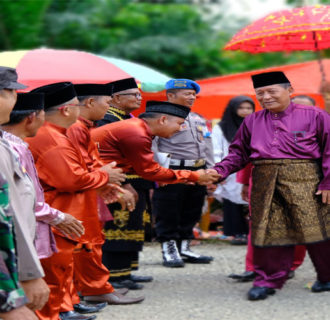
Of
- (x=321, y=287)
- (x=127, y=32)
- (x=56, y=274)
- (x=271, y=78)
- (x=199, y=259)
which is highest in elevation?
(x=127, y=32)

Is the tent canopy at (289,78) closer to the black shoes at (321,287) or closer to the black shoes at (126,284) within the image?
the black shoes at (321,287)

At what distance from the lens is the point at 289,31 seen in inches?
233

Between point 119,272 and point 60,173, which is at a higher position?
point 60,173

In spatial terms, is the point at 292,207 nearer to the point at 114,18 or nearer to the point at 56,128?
the point at 56,128

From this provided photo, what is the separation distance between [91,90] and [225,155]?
3.49 meters

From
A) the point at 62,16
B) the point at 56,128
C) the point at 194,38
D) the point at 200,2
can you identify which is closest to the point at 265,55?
the point at 200,2

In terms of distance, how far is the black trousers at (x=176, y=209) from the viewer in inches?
271

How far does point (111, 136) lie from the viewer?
5.21 m

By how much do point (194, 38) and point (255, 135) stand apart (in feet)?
61.3

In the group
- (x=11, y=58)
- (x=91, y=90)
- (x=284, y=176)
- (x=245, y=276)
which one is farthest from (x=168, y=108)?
(x=11, y=58)

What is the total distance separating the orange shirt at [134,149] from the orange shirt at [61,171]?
0.66 meters

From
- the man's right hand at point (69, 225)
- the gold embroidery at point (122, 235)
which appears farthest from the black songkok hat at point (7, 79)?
the gold embroidery at point (122, 235)

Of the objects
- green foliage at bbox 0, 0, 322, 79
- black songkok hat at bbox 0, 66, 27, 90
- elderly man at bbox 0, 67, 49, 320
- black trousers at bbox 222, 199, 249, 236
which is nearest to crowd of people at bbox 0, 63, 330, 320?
elderly man at bbox 0, 67, 49, 320

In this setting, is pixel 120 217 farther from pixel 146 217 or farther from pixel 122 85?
pixel 122 85
